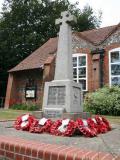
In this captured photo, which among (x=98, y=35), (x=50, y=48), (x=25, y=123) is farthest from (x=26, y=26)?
(x=25, y=123)

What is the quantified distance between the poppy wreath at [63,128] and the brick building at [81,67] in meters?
15.9

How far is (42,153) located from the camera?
159 inches

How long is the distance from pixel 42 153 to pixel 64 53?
20.6 feet

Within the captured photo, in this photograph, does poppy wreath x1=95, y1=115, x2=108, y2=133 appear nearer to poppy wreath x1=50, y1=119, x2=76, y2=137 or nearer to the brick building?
poppy wreath x1=50, y1=119, x2=76, y2=137

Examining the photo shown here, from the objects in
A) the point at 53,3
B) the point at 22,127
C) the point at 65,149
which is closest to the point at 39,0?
the point at 53,3

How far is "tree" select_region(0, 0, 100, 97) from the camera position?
3625 centimetres

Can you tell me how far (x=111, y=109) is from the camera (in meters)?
18.6

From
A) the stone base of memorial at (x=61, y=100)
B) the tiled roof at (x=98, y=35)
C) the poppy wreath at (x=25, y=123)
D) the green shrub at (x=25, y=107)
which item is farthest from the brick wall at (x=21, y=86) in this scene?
the poppy wreath at (x=25, y=123)

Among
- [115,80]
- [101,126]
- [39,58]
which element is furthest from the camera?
[39,58]

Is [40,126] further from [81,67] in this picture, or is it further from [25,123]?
[81,67]

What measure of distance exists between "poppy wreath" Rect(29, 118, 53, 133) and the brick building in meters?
15.7

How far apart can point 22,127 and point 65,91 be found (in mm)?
1890

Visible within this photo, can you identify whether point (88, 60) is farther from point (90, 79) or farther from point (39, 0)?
point (39, 0)

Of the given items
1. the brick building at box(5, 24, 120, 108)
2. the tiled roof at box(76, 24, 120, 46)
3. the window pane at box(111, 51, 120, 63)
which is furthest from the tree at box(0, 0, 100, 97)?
the window pane at box(111, 51, 120, 63)
